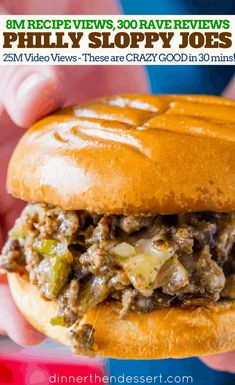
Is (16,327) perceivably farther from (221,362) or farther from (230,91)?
(230,91)

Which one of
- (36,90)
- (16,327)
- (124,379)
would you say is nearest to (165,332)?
(124,379)

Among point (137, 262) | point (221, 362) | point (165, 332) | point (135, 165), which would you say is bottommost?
point (221, 362)

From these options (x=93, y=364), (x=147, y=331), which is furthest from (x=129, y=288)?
(x=93, y=364)

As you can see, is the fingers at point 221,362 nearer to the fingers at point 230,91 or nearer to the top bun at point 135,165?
the top bun at point 135,165

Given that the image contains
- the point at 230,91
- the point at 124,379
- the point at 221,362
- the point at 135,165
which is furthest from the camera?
the point at 230,91

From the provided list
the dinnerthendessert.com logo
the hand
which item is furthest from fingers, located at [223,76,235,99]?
the dinnerthendessert.com logo

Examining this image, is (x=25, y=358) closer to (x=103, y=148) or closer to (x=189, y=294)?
(x=189, y=294)
